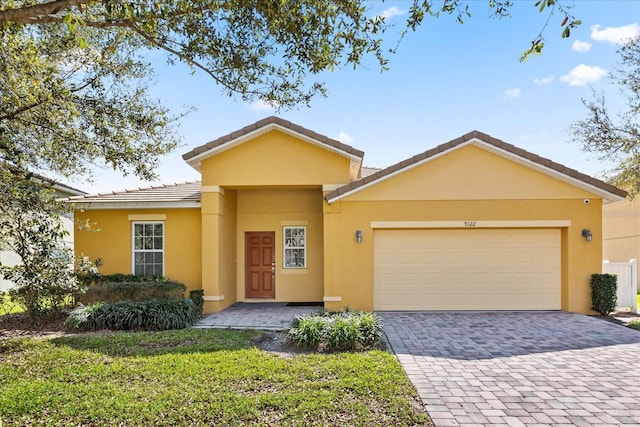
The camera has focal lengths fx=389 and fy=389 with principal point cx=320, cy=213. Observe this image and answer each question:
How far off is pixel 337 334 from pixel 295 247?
6.83m

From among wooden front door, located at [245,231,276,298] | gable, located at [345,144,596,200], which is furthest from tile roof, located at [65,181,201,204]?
gable, located at [345,144,596,200]

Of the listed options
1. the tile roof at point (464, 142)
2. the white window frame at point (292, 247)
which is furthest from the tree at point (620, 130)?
the white window frame at point (292, 247)

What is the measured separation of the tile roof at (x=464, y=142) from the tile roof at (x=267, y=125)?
0.94 m

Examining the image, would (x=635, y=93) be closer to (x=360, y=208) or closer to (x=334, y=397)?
(x=360, y=208)

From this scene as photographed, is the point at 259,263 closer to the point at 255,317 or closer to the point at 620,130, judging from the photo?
the point at 255,317

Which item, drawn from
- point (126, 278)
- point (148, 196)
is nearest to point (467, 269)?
point (126, 278)

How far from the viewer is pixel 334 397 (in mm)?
5297

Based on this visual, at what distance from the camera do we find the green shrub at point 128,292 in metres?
11.0

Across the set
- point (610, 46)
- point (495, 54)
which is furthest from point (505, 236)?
point (610, 46)

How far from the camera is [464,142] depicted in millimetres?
11289

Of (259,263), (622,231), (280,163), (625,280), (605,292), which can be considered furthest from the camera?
(622,231)

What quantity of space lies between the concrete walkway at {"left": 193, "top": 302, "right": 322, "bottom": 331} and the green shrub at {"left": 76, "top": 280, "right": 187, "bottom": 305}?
1.42 meters

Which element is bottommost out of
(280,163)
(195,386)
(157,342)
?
(157,342)

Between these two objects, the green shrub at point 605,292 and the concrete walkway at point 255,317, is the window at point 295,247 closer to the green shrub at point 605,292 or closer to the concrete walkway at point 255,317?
the concrete walkway at point 255,317
